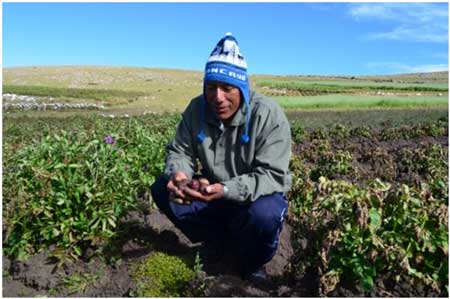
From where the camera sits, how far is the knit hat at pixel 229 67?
3.26 meters

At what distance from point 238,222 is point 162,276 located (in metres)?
0.55

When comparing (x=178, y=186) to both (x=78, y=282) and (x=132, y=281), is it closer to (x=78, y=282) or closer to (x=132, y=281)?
(x=132, y=281)

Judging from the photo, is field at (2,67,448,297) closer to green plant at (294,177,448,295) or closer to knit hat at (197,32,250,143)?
green plant at (294,177,448,295)

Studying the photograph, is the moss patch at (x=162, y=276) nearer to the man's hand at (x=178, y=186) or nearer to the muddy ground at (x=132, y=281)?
the muddy ground at (x=132, y=281)

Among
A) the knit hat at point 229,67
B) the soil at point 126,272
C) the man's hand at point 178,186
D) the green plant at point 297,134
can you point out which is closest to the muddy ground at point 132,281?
the soil at point 126,272

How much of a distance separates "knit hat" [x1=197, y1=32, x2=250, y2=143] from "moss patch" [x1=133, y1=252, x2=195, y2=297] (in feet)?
2.65

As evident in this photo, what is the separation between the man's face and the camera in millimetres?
3301

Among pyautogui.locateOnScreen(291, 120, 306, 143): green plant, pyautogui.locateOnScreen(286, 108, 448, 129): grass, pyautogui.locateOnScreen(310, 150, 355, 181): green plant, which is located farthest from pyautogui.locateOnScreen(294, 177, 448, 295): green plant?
pyautogui.locateOnScreen(286, 108, 448, 129): grass

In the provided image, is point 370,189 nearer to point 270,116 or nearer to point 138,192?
point 270,116

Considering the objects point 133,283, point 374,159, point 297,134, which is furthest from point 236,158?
point 297,134

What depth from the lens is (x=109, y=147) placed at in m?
3.97

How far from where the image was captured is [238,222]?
3430 millimetres

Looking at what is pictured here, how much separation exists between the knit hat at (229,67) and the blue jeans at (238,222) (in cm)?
41

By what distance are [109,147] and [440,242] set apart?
2184 millimetres
